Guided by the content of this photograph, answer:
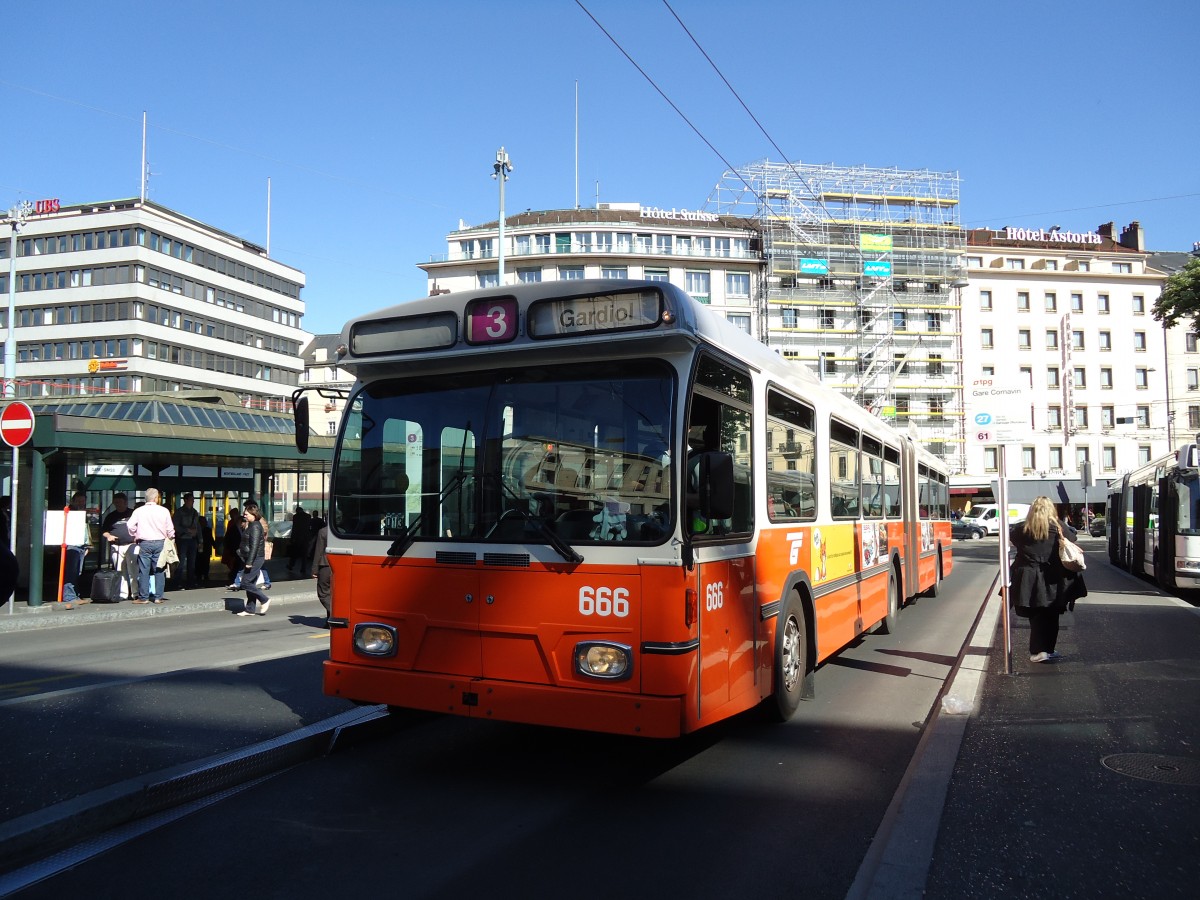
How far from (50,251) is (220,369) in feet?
52.4

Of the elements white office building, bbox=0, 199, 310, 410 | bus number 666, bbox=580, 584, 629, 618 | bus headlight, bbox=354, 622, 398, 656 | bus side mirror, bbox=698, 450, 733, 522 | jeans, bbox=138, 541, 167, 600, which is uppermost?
white office building, bbox=0, 199, 310, 410

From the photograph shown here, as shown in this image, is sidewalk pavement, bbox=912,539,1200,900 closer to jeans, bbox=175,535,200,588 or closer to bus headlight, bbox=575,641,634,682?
bus headlight, bbox=575,641,634,682

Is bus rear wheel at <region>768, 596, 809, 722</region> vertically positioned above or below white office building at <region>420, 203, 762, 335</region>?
below

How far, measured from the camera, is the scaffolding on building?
7181cm

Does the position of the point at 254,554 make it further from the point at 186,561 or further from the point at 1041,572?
the point at 1041,572

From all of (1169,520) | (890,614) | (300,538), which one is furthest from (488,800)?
(300,538)

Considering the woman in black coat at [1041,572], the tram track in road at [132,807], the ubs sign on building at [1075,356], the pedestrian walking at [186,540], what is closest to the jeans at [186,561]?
the pedestrian walking at [186,540]

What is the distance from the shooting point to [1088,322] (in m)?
74.7

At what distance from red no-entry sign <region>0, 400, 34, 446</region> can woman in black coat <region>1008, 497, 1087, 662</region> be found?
13.7 metres

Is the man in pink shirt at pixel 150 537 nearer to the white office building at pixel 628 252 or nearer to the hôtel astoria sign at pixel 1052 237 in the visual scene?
the white office building at pixel 628 252

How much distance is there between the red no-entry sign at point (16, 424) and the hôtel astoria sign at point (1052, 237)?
80124mm

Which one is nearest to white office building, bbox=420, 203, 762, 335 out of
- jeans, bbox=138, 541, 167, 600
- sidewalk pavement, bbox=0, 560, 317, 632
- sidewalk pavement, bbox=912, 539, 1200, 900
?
sidewalk pavement, bbox=0, 560, 317, 632

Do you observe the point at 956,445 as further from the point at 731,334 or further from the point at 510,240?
the point at 731,334

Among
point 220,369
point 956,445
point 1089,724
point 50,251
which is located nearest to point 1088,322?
point 956,445
